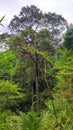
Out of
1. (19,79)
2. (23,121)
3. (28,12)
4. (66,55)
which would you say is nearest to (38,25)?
(28,12)

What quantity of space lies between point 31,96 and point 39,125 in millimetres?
16380

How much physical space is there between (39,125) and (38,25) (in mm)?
23871

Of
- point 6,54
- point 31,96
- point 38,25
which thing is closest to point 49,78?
point 31,96

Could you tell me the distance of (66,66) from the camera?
378 cm

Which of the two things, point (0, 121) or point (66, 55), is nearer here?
point (0, 121)

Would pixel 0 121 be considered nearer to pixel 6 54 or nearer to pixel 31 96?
pixel 6 54

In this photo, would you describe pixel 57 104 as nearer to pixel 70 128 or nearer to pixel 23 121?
pixel 70 128

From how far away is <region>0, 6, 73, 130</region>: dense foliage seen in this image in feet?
9.87

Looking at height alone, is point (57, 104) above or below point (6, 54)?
below

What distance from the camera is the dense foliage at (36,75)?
3.01 meters

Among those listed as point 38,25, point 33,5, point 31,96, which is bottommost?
point 31,96

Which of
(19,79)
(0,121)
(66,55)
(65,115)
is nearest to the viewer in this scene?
(0,121)

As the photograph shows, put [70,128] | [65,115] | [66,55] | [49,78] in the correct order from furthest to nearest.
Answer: [49,78]
[66,55]
[65,115]
[70,128]

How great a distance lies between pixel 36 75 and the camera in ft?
59.1
